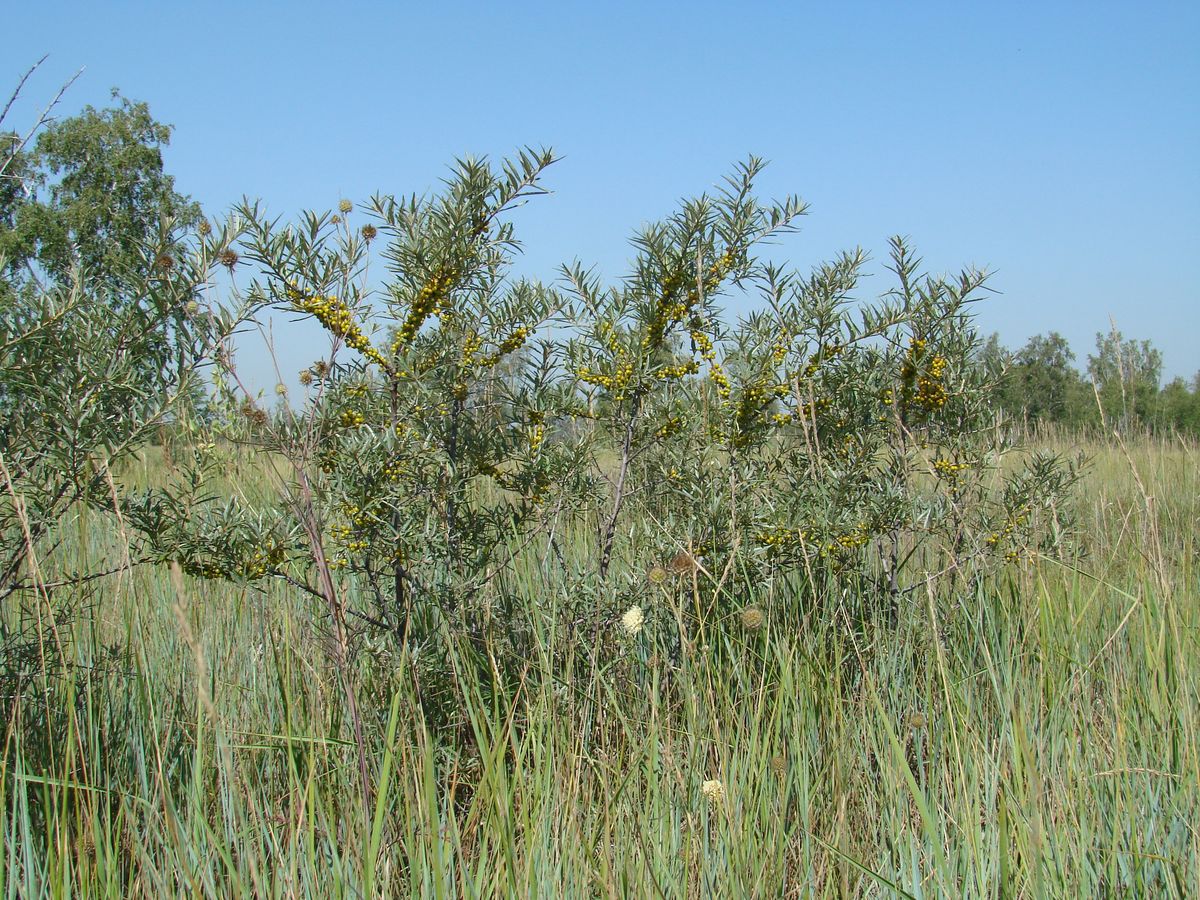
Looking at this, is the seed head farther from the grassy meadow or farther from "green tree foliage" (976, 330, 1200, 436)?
"green tree foliage" (976, 330, 1200, 436)

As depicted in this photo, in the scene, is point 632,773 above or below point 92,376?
below

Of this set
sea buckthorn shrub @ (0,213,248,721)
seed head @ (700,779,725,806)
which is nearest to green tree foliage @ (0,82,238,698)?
sea buckthorn shrub @ (0,213,248,721)

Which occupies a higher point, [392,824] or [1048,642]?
[1048,642]

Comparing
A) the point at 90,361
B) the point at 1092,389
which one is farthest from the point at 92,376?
the point at 1092,389

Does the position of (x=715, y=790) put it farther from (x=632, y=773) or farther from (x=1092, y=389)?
(x=1092, y=389)

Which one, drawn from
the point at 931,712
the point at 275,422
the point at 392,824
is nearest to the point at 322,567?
the point at 275,422

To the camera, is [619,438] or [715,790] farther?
[619,438]

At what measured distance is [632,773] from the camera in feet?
5.98

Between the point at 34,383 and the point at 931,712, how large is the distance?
7.84ft

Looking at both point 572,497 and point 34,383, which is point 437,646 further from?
point 34,383

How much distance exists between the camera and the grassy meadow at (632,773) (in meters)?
1.67

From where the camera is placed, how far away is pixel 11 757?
2.14 meters

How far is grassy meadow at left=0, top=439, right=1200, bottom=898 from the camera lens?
1675 mm

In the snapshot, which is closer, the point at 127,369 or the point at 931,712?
the point at 127,369
